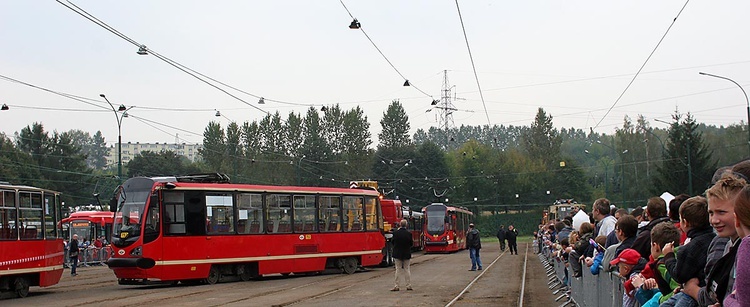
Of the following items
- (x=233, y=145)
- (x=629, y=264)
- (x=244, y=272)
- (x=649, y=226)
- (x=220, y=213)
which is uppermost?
(x=233, y=145)

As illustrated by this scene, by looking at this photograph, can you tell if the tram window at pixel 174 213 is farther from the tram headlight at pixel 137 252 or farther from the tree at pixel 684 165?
the tree at pixel 684 165

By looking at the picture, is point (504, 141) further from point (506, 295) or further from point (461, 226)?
point (506, 295)

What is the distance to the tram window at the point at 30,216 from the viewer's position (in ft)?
70.4

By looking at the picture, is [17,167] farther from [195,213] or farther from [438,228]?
[195,213]

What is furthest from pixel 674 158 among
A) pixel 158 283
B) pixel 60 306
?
pixel 60 306

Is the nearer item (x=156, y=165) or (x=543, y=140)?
(x=156, y=165)

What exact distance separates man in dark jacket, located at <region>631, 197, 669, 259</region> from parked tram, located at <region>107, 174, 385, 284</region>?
55.3ft

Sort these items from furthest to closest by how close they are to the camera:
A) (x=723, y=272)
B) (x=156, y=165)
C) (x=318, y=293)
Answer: (x=156, y=165) → (x=318, y=293) → (x=723, y=272)

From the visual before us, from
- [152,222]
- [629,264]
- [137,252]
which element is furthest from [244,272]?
[629,264]

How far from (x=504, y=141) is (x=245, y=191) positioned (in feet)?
544

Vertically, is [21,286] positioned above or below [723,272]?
below

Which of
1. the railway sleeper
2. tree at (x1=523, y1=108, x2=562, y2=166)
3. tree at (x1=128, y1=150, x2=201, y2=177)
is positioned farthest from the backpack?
tree at (x1=523, y1=108, x2=562, y2=166)

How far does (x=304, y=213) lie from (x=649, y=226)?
2053cm

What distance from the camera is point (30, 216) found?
22000 mm
